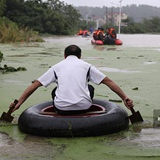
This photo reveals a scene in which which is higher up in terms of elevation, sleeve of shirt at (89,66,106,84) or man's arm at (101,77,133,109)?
sleeve of shirt at (89,66,106,84)

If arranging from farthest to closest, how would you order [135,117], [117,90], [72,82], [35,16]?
1. [35,16]
2. [135,117]
3. [117,90]
4. [72,82]

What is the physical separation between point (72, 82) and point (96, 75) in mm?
254

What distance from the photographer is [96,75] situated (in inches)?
155

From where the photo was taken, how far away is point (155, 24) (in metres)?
87.7

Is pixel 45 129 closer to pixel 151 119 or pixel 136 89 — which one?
pixel 151 119

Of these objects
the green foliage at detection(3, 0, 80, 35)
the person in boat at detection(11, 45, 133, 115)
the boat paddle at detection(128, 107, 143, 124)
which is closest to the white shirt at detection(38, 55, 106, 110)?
the person in boat at detection(11, 45, 133, 115)

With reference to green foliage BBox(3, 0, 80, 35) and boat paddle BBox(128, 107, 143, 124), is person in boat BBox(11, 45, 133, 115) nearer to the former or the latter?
boat paddle BBox(128, 107, 143, 124)

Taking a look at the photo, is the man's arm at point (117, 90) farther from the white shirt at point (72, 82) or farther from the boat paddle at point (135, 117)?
the boat paddle at point (135, 117)

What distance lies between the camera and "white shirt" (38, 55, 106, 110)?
3834 millimetres

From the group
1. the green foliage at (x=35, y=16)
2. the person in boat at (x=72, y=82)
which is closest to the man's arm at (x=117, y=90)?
the person in boat at (x=72, y=82)

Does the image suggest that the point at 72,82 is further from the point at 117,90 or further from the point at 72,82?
the point at 117,90

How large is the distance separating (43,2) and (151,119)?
44941 millimetres

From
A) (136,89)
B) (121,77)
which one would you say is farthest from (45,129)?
(121,77)

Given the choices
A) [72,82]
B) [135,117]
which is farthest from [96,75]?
[135,117]
